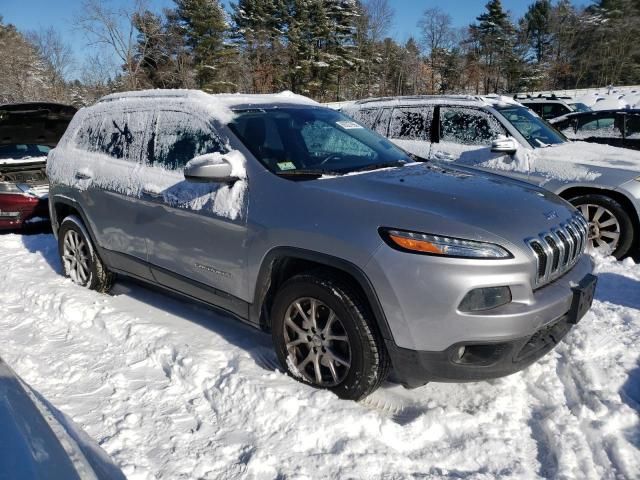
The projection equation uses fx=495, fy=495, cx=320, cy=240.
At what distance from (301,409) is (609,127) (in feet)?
26.5

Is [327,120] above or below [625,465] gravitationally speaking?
above

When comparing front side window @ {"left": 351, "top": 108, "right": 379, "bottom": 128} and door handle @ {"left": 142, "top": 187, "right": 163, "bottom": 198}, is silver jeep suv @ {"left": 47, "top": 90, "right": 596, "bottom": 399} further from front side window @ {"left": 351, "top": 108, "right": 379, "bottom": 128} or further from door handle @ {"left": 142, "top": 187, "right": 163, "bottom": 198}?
front side window @ {"left": 351, "top": 108, "right": 379, "bottom": 128}

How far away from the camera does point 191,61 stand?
114ft

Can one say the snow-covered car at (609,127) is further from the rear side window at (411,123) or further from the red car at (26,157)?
the red car at (26,157)

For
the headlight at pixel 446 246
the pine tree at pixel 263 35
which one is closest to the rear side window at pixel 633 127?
the headlight at pixel 446 246

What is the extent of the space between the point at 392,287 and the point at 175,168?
2.00 metres

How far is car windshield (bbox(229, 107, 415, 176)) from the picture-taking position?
3192 mm

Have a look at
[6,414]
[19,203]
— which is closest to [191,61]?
[19,203]

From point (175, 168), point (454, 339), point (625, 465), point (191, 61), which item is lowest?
point (625, 465)

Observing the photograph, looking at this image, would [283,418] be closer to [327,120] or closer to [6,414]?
[6,414]

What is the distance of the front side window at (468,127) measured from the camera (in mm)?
6039

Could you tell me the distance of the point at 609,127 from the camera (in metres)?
8.41

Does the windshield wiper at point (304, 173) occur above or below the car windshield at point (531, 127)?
below

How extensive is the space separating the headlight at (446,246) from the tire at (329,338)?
424 mm
